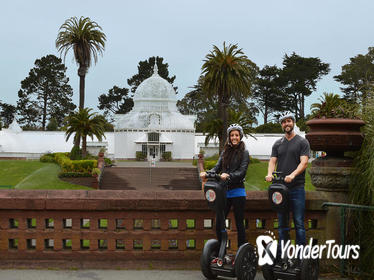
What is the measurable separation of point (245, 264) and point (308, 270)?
0.64 meters

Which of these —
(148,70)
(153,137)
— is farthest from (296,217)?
(148,70)

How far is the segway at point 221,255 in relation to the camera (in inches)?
186

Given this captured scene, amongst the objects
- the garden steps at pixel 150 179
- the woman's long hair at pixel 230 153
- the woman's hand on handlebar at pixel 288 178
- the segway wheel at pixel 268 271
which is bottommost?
the garden steps at pixel 150 179

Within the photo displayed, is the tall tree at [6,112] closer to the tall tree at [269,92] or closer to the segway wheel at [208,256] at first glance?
the tall tree at [269,92]

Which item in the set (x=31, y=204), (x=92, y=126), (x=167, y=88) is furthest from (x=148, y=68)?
(x=31, y=204)

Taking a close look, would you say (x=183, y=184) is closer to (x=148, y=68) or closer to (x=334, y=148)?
(x=334, y=148)

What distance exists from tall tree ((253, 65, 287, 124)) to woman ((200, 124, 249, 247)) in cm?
6801

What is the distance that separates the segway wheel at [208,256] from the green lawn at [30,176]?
924 inches

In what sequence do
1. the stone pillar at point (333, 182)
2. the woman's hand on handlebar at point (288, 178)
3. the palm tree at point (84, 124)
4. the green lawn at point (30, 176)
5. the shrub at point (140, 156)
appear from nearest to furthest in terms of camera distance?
the woman's hand on handlebar at point (288, 178)
the stone pillar at point (333, 182)
the green lawn at point (30, 176)
the palm tree at point (84, 124)
the shrub at point (140, 156)

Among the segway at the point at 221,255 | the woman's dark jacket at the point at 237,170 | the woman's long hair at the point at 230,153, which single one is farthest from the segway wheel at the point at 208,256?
the woman's long hair at the point at 230,153

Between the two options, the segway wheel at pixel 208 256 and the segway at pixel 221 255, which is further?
the segway wheel at pixel 208 256

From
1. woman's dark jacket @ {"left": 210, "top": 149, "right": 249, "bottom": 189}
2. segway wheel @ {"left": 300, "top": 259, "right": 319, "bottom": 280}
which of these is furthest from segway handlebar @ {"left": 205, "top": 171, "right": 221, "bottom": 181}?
segway wheel @ {"left": 300, "top": 259, "right": 319, "bottom": 280}

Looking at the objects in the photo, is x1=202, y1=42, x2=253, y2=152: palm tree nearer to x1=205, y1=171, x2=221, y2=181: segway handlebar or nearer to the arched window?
the arched window

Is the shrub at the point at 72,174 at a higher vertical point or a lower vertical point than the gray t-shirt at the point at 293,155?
lower
